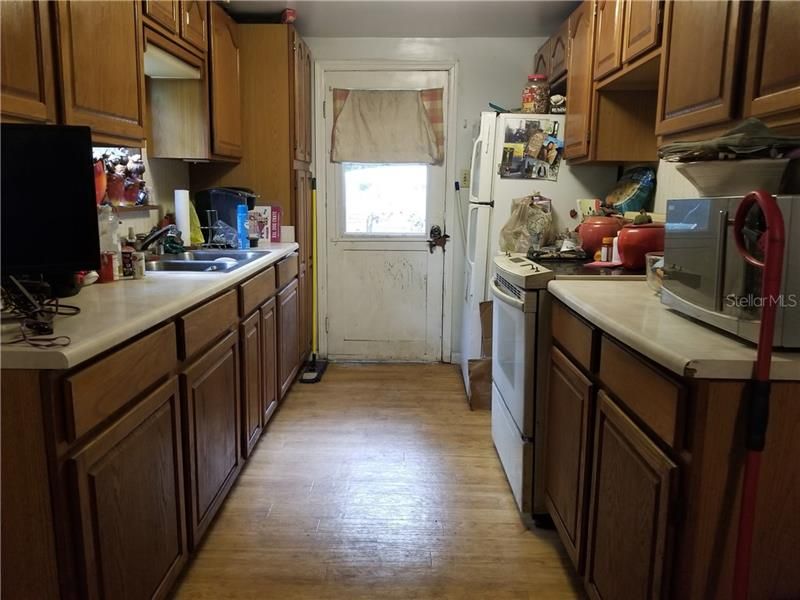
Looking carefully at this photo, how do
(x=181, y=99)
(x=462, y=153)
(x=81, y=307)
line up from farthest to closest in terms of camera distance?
(x=462, y=153) < (x=181, y=99) < (x=81, y=307)

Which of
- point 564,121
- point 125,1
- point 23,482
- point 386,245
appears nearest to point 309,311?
point 386,245

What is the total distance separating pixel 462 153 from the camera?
13.5ft

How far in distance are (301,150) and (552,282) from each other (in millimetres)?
2220

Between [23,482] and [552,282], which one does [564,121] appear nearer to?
[552,282]

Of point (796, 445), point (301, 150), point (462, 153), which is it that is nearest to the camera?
point (796, 445)

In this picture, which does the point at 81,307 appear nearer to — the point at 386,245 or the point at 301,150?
the point at 301,150

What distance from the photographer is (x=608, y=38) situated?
8.38 ft

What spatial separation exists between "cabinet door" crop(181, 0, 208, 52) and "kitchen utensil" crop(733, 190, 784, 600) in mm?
2421

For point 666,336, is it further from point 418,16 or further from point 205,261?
point 418,16

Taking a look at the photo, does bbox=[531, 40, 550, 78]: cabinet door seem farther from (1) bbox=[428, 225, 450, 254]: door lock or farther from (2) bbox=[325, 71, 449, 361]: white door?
(1) bbox=[428, 225, 450, 254]: door lock

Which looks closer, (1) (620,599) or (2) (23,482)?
(2) (23,482)

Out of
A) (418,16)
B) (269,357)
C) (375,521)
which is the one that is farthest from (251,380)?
(418,16)

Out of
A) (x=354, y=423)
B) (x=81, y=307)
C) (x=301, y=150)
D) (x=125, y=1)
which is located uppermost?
(x=125, y=1)

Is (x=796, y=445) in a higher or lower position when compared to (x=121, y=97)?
lower
